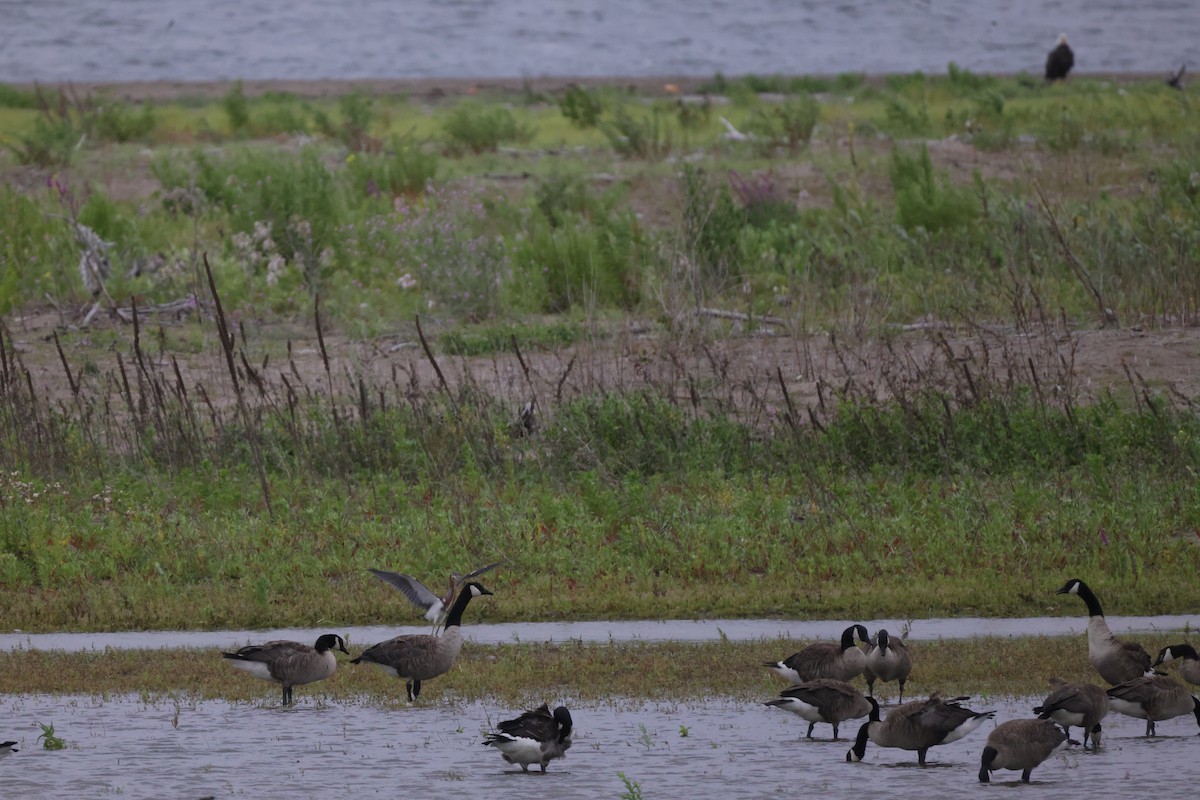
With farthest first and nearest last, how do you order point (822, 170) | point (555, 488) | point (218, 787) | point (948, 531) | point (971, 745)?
point (822, 170) < point (555, 488) < point (948, 531) < point (971, 745) < point (218, 787)

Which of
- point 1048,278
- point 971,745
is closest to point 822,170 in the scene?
point 1048,278

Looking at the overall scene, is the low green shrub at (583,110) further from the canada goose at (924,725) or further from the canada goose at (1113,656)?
the canada goose at (924,725)

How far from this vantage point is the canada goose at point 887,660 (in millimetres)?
8945

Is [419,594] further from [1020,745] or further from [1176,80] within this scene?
[1176,80]

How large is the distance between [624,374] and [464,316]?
3.75 metres

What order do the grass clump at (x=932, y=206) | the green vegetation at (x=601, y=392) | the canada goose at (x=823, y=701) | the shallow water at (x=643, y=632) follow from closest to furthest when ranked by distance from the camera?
the canada goose at (x=823, y=701), the shallow water at (x=643, y=632), the green vegetation at (x=601, y=392), the grass clump at (x=932, y=206)

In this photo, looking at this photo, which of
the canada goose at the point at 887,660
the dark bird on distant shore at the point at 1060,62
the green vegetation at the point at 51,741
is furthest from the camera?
the dark bird on distant shore at the point at 1060,62

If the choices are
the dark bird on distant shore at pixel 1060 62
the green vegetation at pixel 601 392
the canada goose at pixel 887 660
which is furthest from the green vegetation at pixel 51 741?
the dark bird on distant shore at pixel 1060 62

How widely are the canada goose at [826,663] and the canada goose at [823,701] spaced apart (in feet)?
1.24

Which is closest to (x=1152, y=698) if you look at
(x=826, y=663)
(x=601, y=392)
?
(x=826, y=663)

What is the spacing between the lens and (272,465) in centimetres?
1491

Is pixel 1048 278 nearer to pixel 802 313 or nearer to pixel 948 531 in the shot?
pixel 802 313

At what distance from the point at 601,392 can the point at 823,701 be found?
7212 mm

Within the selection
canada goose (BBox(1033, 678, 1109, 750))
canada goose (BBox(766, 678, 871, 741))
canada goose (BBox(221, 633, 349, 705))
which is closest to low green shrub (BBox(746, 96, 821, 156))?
canada goose (BBox(221, 633, 349, 705))
